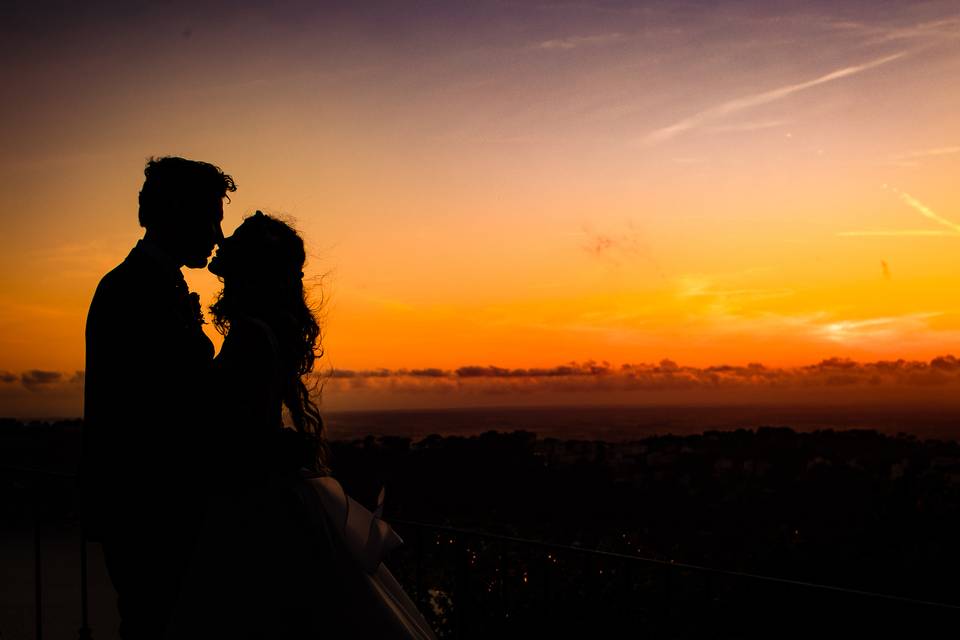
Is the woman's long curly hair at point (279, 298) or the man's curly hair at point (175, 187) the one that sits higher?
the man's curly hair at point (175, 187)

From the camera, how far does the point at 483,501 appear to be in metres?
27.2

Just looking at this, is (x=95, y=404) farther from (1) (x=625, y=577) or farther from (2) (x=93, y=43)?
(2) (x=93, y=43)

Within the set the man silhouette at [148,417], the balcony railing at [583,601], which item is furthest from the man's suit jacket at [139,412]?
the balcony railing at [583,601]

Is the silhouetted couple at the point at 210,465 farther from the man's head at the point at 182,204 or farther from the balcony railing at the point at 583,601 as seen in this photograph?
the balcony railing at the point at 583,601

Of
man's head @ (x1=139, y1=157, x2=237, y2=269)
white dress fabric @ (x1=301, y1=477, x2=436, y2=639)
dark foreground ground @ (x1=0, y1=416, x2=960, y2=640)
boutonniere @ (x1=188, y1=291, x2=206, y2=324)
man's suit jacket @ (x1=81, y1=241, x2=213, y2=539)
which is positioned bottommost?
dark foreground ground @ (x1=0, y1=416, x2=960, y2=640)

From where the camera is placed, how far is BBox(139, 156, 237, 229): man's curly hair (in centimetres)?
199

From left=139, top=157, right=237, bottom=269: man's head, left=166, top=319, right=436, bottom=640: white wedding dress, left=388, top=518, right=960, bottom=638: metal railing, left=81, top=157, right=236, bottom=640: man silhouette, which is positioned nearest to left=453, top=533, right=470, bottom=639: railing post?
left=388, top=518, right=960, bottom=638: metal railing

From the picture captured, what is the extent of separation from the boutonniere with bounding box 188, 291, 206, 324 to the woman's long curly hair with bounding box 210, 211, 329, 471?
0.04m

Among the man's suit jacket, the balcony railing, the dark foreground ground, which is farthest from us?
the dark foreground ground

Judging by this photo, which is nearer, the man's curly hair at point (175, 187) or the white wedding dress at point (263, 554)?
the white wedding dress at point (263, 554)

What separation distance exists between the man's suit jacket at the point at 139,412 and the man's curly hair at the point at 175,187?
17cm

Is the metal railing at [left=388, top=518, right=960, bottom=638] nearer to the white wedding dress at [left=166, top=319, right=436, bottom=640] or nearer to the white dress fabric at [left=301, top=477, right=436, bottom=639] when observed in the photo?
the white dress fabric at [left=301, top=477, right=436, bottom=639]

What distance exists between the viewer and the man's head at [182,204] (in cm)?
199

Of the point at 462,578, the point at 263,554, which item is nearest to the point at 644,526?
the point at 462,578
